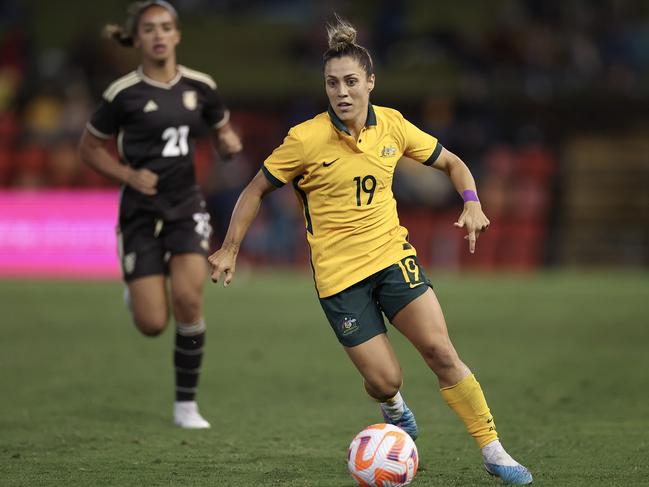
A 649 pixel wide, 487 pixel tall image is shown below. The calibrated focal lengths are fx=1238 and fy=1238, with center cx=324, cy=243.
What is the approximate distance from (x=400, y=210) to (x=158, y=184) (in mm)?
11876

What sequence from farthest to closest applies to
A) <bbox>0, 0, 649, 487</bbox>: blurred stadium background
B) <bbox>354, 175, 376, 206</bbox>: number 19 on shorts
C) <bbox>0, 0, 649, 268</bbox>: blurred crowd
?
<bbox>0, 0, 649, 268</bbox>: blurred crowd, <bbox>0, 0, 649, 487</bbox>: blurred stadium background, <bbox>354, 175, 376, 206</bbox>: number 19 on shorts

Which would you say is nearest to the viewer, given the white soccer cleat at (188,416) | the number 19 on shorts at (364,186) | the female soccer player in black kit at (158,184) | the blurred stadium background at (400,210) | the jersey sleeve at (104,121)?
the number 19 on shorts at (364,186)

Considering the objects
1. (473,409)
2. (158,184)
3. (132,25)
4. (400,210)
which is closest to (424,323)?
(473,409)

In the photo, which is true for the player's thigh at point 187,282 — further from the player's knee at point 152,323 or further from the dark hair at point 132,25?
the dark hair at point 132,25

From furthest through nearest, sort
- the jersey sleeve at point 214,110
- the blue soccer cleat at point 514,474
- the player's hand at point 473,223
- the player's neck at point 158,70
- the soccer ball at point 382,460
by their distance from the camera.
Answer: the jersey sleeve at point 214,110
the player's neck at point 158,70
the player's hand at point 473,223
the blue soccer cleat at point 514,474
the soccer ball at point 382,460

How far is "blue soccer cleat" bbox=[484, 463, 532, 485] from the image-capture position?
5938 mm

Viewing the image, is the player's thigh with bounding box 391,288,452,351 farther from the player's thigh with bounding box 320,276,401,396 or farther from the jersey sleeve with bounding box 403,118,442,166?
the jersey sleeve with bounding box 403,118,442,166

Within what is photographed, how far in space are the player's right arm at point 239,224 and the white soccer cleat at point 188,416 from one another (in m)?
1.94

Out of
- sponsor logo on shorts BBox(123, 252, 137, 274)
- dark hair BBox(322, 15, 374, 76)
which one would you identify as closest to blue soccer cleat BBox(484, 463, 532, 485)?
dark hair BBox(322, 15, 374, 76)

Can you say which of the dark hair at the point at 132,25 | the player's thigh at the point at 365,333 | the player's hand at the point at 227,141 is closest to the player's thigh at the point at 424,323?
the player's thigh at the point at 365,333

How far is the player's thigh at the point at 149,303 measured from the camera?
799cm

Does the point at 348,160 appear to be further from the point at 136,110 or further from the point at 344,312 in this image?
the point at 136,110

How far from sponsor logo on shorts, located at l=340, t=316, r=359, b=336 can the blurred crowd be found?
44.0 feet

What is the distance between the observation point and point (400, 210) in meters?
19.8
